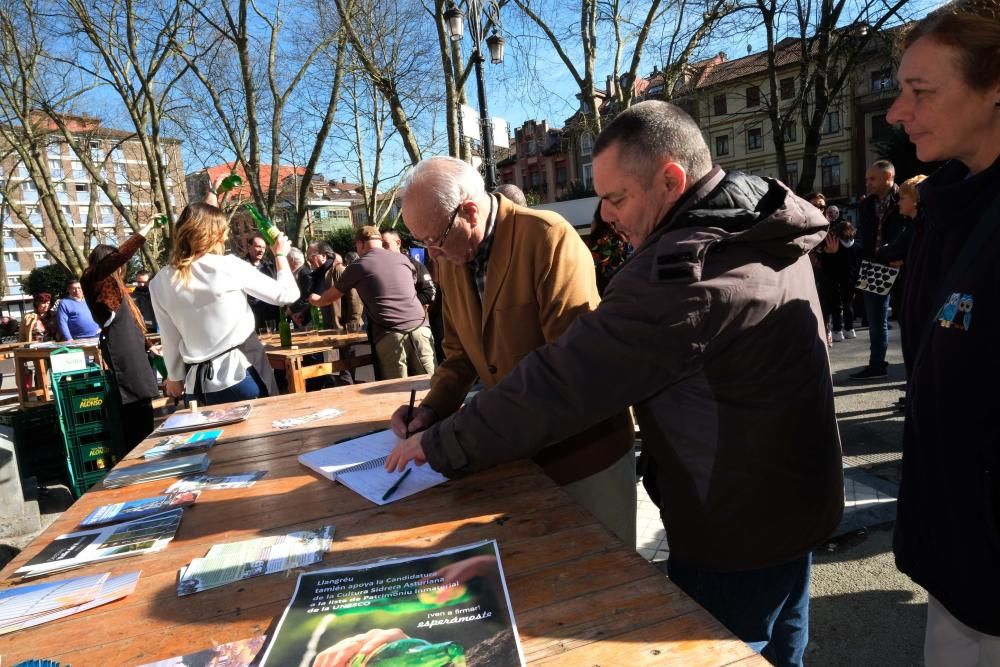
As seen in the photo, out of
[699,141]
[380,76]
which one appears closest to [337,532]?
[699,141]

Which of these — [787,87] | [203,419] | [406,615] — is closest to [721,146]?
[787,87]

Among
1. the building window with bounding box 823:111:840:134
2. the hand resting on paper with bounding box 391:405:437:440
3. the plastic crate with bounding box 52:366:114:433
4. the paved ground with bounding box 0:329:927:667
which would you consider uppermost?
the building window with bounding box 823:111:840:134

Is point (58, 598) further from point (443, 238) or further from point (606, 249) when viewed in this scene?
point (606, 249)

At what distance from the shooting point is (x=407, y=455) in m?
1.41

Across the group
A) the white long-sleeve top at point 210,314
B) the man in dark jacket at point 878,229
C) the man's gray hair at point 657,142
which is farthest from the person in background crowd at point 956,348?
the man in dark jacket at point 878,229

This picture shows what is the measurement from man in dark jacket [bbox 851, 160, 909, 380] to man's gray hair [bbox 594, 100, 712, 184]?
4749mm

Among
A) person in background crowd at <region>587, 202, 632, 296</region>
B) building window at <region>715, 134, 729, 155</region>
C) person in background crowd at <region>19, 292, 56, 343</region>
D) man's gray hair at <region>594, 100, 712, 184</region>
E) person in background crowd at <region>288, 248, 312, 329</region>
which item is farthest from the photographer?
building window at <region>715, 134, 729, 155</region>

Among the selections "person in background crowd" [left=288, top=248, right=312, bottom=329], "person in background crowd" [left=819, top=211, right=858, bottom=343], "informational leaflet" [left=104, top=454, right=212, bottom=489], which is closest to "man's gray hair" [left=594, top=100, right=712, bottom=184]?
"informational leaflet" [left=104, top=454, right=212, bottom=489]

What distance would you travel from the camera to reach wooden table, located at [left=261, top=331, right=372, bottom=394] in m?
4.88

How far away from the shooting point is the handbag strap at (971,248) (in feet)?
3.54

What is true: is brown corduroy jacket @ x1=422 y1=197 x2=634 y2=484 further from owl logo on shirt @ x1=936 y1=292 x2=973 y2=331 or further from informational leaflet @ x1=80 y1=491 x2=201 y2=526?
owl logo on shirt @ x1=936 y1=292 x2=973 y2=331

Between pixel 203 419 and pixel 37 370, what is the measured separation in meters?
8.57

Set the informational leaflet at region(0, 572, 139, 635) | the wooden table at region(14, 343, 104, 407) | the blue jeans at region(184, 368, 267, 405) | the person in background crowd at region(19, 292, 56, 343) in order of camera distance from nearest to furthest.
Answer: the informational leaflet at region(0, 572, 139, 635), the blue jeans at region(184, 368, 267, 405), the wooden table at region(14, 343, 104, 407), the person in background crowd at region(19, 292, 56, 343)

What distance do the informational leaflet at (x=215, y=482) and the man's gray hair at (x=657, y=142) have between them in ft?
4.15
